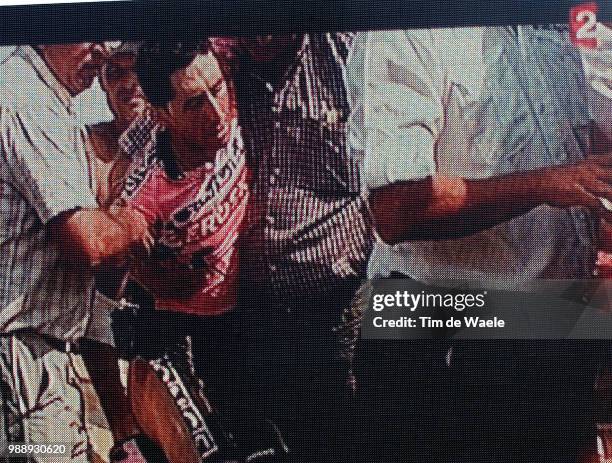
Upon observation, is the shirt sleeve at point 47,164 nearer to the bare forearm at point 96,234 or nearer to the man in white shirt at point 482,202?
the bare forearm at point 96,234

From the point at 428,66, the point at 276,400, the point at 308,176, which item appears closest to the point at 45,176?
the point at 308,176

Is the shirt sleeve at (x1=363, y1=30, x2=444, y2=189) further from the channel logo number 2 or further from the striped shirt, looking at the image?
the channel logo number 2

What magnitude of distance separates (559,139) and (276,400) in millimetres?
659

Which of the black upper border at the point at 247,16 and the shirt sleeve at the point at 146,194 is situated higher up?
the black upper border at the point at 247,16

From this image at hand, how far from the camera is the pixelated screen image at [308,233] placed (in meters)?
1.55

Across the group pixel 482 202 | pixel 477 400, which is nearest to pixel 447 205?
pixel 482 202

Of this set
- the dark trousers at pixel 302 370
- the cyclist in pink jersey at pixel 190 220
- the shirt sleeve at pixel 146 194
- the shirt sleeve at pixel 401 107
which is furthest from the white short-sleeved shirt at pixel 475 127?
the shirt sleeve at pixel 146 194

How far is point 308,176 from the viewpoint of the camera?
62.2 inches

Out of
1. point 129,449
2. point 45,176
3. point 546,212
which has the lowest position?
point 129,449

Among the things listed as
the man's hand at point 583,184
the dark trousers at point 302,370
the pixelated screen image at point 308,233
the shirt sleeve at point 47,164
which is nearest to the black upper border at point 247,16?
the pixelated screen image at point 308,233

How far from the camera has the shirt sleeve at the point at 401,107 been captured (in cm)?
157

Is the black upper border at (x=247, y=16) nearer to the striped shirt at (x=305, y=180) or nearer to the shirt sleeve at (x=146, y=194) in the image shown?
the striped shirt at (x=305, y=180)

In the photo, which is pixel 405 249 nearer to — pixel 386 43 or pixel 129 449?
pixel 386 43

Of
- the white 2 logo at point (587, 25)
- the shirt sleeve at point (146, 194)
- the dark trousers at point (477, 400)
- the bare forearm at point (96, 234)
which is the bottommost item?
the dark trousers at point (477, 400)
